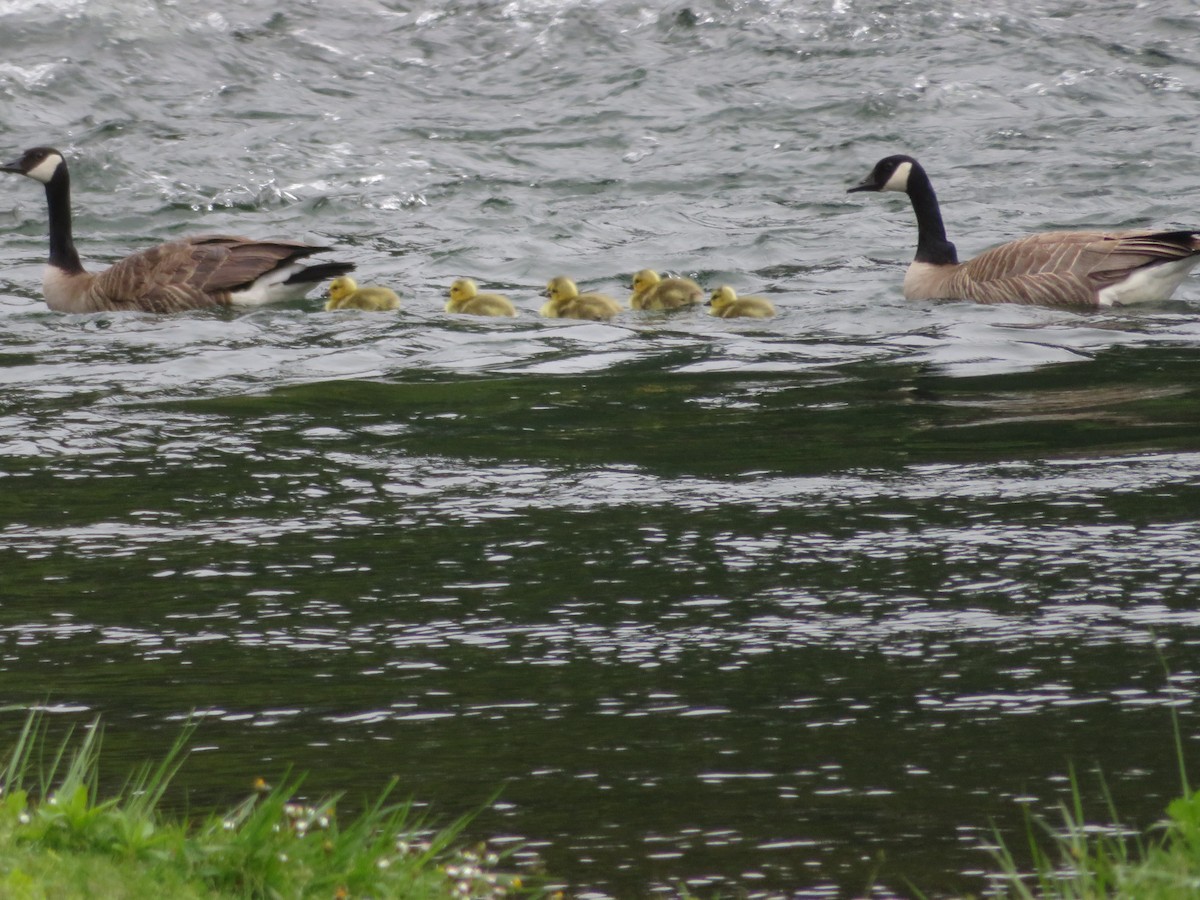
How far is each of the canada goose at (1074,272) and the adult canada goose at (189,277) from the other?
426 cm

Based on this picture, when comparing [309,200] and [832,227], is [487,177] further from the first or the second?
[832,227]

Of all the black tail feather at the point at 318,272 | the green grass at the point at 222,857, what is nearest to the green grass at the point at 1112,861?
→ the green grass at the point at 222,857

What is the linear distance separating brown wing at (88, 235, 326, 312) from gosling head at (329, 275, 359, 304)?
32 centimetres

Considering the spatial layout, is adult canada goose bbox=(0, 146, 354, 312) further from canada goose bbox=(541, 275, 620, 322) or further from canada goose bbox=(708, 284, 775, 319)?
canada goose bbox=(708, 284, 775, 319)

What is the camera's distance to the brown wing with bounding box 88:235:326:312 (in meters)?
12.7

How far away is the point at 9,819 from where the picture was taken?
3.32 m

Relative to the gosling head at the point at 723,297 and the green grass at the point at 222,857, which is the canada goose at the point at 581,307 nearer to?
the gosling head at the point at 723,297

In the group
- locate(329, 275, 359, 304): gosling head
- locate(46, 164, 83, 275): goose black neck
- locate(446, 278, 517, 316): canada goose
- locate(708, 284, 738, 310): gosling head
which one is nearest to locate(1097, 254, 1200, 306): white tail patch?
locate(708, 284, 738, 310): gosling head

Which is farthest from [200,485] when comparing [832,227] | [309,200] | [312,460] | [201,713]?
[309,200]

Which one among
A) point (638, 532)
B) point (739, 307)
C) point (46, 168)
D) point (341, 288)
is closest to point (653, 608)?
point (638, 532)

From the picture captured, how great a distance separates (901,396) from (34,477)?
3906 mm

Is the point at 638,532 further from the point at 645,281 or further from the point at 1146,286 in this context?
the point at 1146,286

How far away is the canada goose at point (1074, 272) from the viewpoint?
12023 millimetres

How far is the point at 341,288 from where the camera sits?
12.4 meters
